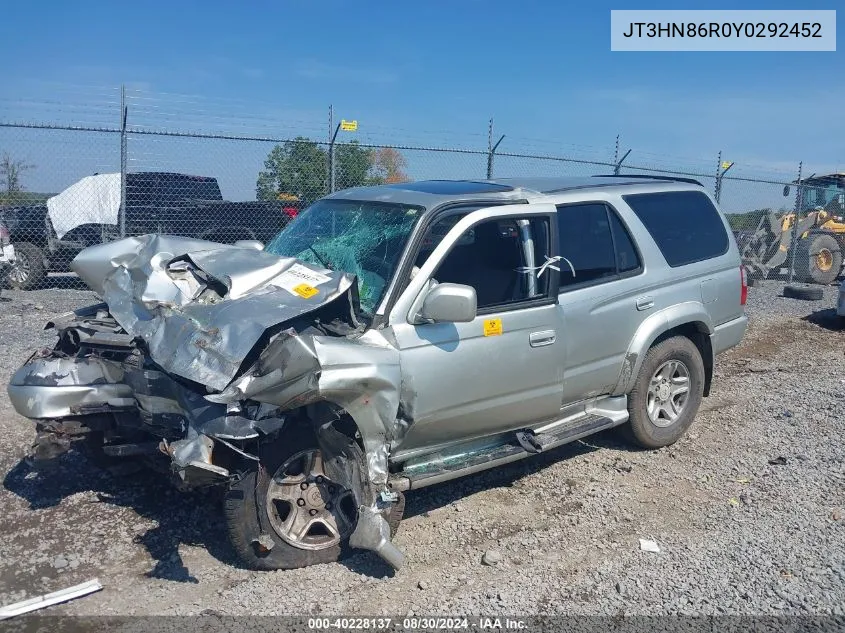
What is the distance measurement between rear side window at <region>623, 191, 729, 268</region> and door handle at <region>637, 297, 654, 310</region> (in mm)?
416

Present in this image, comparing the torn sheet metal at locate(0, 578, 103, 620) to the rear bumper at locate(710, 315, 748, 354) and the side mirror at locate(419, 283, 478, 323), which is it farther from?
the rear bumper at locate(710, 315, 748, 354)

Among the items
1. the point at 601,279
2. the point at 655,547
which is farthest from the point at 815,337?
the point at 655,547

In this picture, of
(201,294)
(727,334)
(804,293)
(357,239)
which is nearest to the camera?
(201,294)

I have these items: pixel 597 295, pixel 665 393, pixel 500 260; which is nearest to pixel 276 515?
pixel 500 260

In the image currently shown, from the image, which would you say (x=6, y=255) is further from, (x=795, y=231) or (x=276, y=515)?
(x=795, y=231)

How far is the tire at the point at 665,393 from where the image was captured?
5312mm

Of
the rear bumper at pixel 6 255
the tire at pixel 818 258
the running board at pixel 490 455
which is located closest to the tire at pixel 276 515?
the running board at pixel 490 455

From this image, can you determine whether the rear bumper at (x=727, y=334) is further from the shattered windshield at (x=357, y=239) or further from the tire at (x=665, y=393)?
the shattered windshield at (x=357, y=239)

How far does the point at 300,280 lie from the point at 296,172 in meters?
6.73

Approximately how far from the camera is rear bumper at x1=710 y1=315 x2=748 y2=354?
5785 millimetres

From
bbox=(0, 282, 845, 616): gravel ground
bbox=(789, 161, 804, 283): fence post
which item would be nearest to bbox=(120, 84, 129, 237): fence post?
bbox=(0, 282, 845, 616): gravel ground

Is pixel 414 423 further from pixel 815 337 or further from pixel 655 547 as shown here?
pixel 815 337

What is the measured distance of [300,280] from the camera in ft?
12.8

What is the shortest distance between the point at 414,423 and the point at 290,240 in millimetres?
1765
